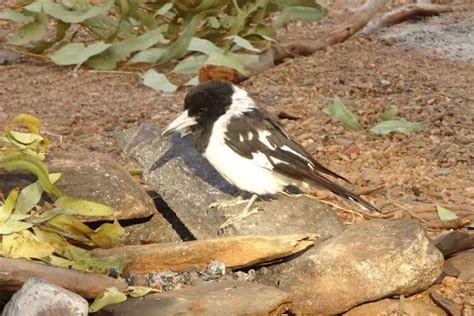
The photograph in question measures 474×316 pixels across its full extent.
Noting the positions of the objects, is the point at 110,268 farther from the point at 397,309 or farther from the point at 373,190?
the point at 373,190

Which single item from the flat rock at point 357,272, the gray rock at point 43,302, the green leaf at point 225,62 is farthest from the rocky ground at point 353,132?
the gray rock at point 43,302

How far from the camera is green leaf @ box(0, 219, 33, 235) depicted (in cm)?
370

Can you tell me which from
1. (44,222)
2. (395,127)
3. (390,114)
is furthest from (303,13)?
(44,222)

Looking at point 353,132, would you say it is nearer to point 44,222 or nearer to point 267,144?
point 267,144

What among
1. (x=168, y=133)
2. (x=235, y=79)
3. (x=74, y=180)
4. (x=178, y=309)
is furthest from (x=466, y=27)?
(x=178, y=309)

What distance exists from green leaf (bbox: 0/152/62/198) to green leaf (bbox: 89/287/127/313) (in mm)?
596

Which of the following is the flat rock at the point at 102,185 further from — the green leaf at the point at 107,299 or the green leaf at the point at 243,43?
the green leaf at the point at 243,43

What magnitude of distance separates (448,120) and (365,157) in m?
0.79

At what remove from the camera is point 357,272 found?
149 inches

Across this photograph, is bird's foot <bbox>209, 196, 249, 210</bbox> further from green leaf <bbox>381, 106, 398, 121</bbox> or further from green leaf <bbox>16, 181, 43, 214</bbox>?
green leaf <bbox>381, 106, 398, 121</bbox>

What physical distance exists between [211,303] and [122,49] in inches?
174

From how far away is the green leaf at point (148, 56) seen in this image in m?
7.69

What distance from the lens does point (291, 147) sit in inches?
175

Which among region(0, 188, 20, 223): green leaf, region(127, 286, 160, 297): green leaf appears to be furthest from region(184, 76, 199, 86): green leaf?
region(127, 286, 160, 297): green leaf
